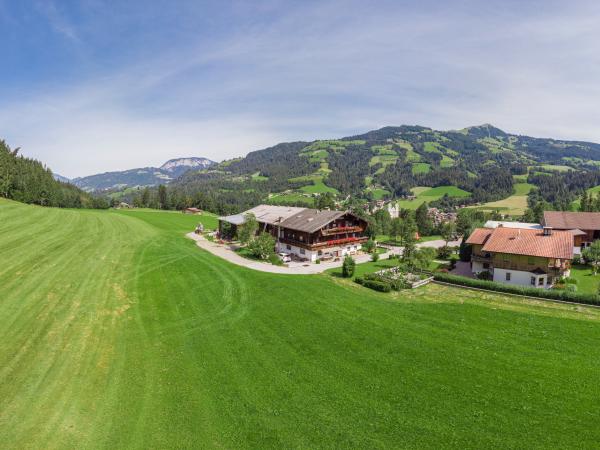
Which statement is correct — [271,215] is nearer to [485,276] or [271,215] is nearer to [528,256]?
[485,276]

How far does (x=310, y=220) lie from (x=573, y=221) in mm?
48934

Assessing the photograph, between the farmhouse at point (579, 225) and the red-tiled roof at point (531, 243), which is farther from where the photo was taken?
the farmhouse at point (579, 225)

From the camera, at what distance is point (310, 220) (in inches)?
2282

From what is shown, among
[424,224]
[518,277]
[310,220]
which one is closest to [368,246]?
[310,220]

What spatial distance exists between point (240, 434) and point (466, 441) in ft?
35.1

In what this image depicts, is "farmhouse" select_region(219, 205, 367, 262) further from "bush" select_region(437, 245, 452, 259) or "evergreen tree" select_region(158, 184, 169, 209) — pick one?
"evergreen tree" select_region(158, 184, 169, 209)

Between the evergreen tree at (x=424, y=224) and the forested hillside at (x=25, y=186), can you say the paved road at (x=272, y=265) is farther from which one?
the forested hillside at (x=25, y=186)

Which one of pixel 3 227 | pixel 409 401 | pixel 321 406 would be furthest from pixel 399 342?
pixel 3 227

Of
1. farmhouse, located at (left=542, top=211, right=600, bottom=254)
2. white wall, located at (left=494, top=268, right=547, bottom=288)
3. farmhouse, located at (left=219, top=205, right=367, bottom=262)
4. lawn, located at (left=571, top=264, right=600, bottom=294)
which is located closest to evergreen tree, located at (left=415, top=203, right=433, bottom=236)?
Result: farmhouse, located at (left=542, top=211, right=600, bottom=254)

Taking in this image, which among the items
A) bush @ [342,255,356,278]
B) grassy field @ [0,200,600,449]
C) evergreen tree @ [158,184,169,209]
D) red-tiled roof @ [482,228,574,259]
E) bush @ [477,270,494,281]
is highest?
evergreen tree @ [158,184,169,209]

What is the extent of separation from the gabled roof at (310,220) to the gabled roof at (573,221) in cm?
4011

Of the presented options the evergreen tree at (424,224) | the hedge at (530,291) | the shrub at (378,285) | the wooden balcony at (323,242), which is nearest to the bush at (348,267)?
the shrub at (378,285)

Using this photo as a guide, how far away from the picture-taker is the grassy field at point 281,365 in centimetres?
1681

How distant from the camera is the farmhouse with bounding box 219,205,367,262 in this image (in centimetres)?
5484
